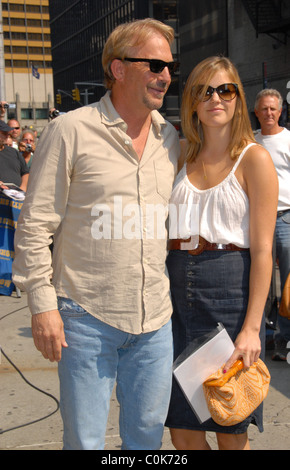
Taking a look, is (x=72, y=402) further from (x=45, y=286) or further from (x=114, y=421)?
(x=114, y=421)

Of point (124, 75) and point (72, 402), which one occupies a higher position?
point (124, 75)

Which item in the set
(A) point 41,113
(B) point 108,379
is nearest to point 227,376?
(B) point 108,379

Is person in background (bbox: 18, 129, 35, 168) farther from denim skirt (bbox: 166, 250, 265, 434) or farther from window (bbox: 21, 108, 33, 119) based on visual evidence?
window (bbox: 21, 108, 33, 119)

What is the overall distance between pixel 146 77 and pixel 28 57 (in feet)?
371

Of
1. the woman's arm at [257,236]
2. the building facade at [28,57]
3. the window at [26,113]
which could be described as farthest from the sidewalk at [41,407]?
the window at [26,113]

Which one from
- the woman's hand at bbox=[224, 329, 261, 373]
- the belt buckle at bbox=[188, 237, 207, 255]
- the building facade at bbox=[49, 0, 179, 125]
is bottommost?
the woman's hand at bbox=[224, 329, 261, 373]

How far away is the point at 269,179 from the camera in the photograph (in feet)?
7.38

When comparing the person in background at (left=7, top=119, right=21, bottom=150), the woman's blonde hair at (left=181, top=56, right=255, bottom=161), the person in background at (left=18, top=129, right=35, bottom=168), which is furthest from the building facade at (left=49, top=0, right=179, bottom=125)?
the woman's blonde hair at (left=181, top=56, right=255, bottom=161)

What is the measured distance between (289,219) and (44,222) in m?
3.16

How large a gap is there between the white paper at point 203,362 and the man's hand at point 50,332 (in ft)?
1.65

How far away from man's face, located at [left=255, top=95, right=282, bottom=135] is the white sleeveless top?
2899 millimetres

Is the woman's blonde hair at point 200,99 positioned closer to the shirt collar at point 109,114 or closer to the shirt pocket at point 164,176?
the shirt pocket at point 164,176

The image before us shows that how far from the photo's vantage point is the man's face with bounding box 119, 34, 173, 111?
2252mm

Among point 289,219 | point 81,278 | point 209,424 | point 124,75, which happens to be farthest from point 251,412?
point 289,219
